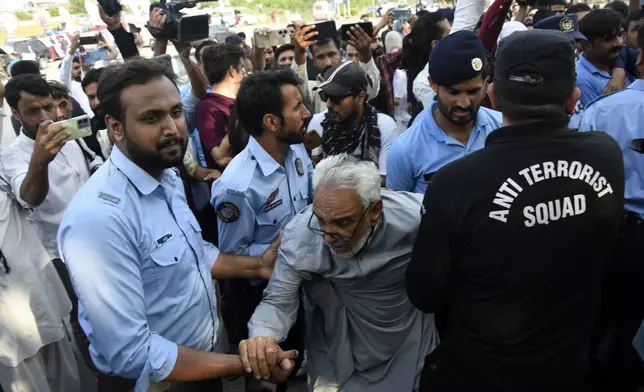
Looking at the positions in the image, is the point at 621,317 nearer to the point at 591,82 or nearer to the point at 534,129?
the point at 534,129

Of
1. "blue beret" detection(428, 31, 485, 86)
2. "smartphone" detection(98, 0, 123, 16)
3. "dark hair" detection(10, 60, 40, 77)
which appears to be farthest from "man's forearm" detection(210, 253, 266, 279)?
"dark hair" detection(10, 60, 40, 77)

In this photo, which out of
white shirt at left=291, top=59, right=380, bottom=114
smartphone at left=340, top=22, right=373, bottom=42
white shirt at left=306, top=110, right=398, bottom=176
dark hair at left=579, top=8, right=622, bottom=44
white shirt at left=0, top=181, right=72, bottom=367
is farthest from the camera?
white shirt at left=291, top=59, right=380, bottom=114

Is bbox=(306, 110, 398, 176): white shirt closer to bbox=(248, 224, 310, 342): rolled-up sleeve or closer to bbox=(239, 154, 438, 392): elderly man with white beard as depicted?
bbox=(239, 154, 438, 392): elderly man with white beard

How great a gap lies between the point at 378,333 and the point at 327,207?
640mm

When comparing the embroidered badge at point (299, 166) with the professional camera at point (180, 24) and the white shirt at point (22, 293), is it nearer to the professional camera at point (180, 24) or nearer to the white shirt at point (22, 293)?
the white shirt at point (22, 293)

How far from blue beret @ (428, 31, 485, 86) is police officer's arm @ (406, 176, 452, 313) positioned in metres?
1.04

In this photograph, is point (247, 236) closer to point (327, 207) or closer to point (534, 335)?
point (327, 207)

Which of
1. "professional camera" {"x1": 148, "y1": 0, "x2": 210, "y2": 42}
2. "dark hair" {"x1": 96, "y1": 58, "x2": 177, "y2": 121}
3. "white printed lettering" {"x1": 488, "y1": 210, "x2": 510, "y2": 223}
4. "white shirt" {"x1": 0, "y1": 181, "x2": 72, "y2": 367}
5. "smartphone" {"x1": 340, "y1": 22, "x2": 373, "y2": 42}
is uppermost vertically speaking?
"dark hair" {"x1": 96, "y1": 58, "x2": 177, "y2": 121}

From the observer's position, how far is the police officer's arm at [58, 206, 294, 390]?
1.52 metres

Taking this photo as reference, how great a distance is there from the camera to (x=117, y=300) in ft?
5.05

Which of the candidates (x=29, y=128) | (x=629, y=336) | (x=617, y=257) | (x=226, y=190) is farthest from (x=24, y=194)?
(x=629, y=336)

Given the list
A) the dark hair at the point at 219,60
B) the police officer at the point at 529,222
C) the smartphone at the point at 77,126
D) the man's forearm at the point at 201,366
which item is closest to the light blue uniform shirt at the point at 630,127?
the police officer at the point at 529,222

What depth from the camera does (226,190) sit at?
248cm

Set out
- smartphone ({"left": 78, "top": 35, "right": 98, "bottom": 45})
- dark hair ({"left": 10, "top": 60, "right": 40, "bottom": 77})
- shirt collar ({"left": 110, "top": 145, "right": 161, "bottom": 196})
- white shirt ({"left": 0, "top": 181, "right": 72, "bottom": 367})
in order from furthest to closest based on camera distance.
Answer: smartphone ({"left": 78, "top": 35, "right": 98, "bottom": 45})
dark hair ({"left": 10, "top": 60, "right": 40, "bottom": 77})
white shirt ({"left": 0, "top": 181, "right": 72, "bottom": 367})
shirt collar ({"left": 110, "top": 145, "right": 161, "bottom": 196})
